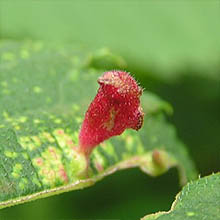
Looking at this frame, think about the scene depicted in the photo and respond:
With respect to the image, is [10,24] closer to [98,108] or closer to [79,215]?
[79,215]

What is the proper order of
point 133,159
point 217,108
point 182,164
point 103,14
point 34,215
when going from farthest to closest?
point 103,14, point 217,108, point 34,215, point 182,164, point 133,159

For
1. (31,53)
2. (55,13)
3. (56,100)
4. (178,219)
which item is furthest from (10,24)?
(178,219)

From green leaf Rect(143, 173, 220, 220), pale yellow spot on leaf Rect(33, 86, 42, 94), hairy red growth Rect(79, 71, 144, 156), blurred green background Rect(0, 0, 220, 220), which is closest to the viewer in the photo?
green leaf Rect(143, 173, 220, 220)

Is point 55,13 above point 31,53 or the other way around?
above

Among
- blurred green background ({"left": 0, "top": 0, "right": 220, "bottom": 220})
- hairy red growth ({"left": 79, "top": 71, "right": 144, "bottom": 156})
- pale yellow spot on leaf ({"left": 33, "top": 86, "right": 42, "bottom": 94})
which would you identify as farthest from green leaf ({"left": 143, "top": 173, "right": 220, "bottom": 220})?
blurred green background ({"left": 0, "top": 0, "right": 220, "bottom": 220})

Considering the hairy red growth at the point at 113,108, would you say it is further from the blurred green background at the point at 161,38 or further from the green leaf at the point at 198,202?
the blurred green background at the point at 161,38

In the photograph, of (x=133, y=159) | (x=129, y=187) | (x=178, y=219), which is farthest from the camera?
(x=129, y=187)

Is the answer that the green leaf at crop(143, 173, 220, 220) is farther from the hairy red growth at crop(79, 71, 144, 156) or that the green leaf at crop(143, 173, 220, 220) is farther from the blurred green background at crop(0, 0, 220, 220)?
the blurred green background at crop(0, 0, 220, 220)
